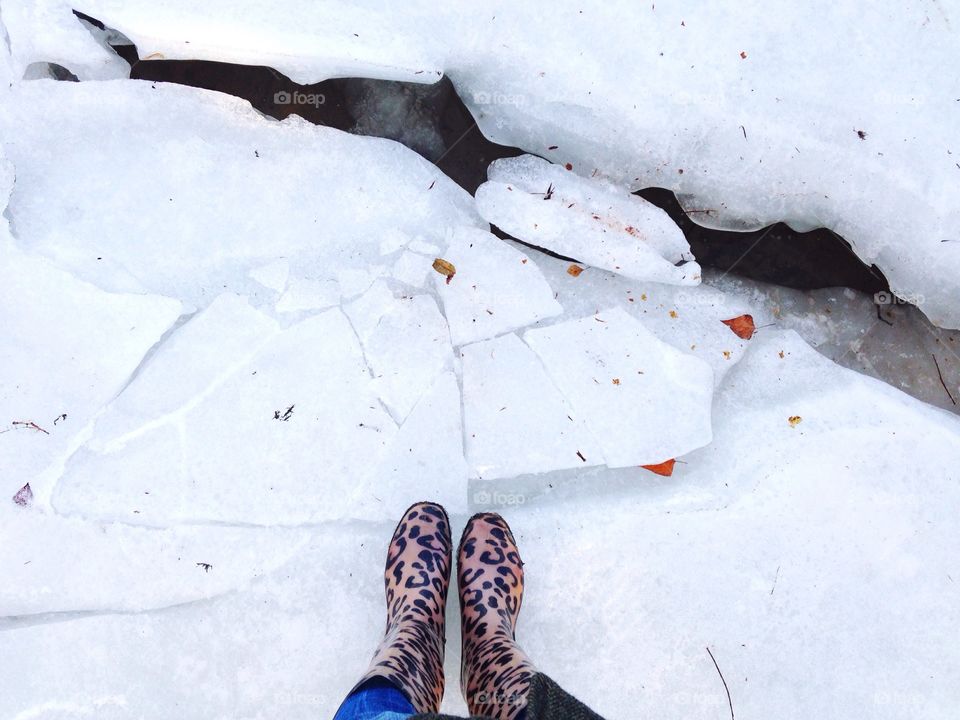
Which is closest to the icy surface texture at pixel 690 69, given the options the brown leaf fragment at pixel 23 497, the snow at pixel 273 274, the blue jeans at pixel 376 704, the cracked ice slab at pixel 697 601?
the snow at pixel 273 274

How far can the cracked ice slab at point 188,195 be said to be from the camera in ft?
5.34

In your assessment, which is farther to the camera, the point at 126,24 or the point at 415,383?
the point at 415,383

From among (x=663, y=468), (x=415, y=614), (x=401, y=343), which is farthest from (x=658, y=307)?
(x=415, y=614)

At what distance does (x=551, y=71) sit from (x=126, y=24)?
0.97m

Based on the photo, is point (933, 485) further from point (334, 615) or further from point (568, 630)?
point (334, 615)

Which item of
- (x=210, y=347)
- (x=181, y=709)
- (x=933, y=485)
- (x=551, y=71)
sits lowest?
(x=181, y=709)

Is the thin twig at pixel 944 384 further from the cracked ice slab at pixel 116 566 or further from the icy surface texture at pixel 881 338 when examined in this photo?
the cracked ice slab at pixel 116 566

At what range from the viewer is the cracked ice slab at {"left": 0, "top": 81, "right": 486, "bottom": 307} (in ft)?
5.34

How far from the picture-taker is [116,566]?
5.22ft

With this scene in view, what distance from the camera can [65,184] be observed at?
164cm

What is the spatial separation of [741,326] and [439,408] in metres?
0.79

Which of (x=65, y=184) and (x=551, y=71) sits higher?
(x=551, y=71)

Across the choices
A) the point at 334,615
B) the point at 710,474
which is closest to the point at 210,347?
the point at 334,615

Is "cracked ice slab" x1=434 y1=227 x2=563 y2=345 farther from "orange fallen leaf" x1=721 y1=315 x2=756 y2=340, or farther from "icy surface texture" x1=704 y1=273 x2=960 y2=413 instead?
"icy surface texture" x1=704 y1=273 x2=960 y2=413
